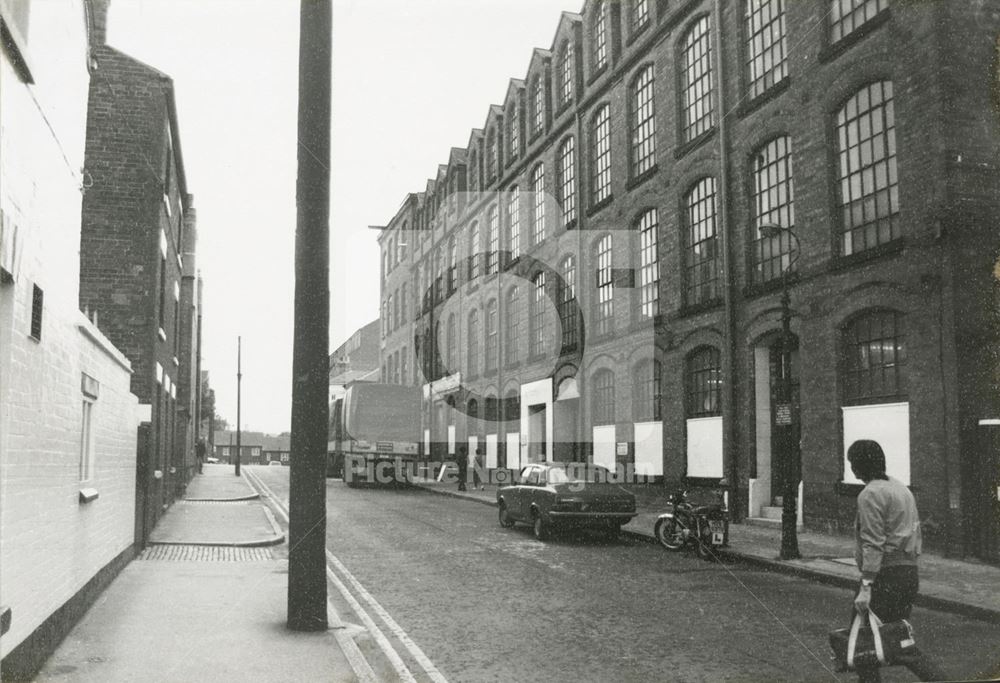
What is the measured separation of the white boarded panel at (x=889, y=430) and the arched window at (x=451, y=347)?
2510cm

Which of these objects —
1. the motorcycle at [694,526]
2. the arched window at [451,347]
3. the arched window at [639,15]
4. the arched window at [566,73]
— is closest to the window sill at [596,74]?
the arched window at [566,73]

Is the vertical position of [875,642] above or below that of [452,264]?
below

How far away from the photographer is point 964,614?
29.2ft

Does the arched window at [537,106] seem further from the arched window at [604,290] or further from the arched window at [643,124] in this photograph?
the arched window at [604,290]

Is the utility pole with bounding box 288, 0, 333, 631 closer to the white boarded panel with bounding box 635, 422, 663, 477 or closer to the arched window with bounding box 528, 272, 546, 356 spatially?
the white boarded panel with bounding box 635, 422, 663, 477

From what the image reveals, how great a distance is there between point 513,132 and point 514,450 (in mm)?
12153

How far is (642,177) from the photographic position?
2234 cm

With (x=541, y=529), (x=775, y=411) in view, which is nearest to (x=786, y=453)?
(x=775, y=411)

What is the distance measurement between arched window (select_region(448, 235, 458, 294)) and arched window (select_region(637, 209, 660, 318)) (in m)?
17.6

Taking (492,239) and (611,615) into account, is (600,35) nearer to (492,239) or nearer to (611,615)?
(492,239)

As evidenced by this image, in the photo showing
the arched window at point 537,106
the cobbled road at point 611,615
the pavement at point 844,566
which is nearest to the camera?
the cobbled road at point 611,615

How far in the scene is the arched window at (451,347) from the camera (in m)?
38.9

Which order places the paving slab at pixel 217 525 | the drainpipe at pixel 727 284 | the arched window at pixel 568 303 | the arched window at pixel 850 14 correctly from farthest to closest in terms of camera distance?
the arched window at pixel 568 303, the drainpipe at pixel 727 284, the arched window at pixel 850 14, the paving slab at pixel 217 525

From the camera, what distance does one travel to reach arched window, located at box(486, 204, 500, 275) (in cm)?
3378
